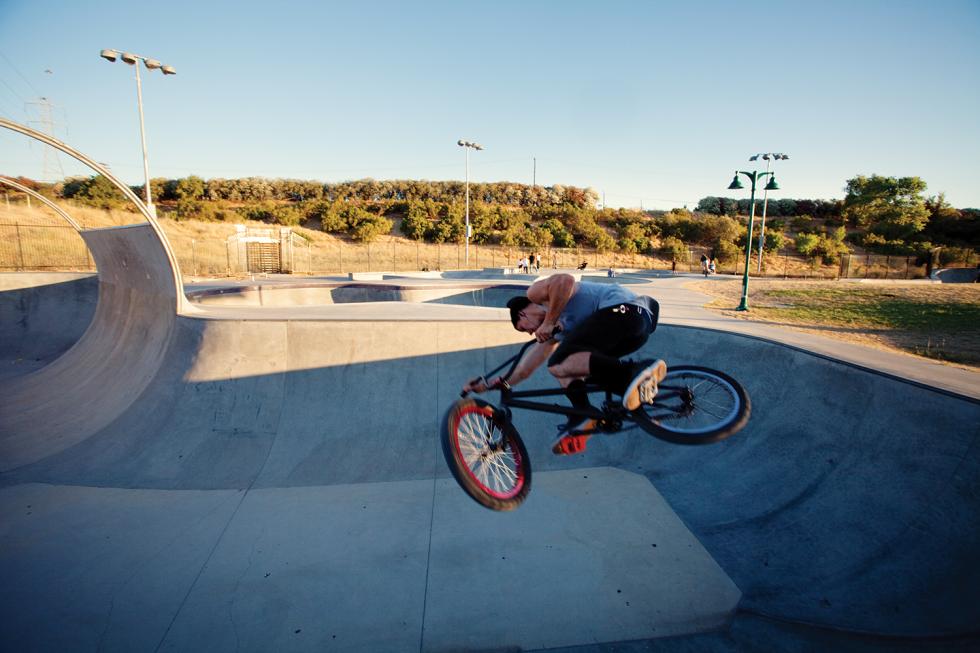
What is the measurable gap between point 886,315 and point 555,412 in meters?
18.1

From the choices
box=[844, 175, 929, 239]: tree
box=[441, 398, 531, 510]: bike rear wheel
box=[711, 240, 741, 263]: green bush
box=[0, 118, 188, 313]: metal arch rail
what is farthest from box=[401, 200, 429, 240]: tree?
box=[844, 175, 929, 239]: tree

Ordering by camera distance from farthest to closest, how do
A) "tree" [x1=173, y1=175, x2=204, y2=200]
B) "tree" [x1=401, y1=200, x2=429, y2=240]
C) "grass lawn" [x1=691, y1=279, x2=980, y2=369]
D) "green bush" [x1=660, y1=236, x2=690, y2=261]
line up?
"tree" [x1=173, y1=175, x2=204, y2=200], "tree" [x1=401, y1=200, x2=429, y2=240], "green bush" [x1=660, y1=236, x2=690, y2=261], "grass lawn" [x1=691, y1=279, x2=980, y2=369]

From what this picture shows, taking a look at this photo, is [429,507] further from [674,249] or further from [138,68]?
[674,249]

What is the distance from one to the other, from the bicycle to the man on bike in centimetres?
10

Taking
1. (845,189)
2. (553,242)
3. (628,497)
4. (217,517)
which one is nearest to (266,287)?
(217,517)

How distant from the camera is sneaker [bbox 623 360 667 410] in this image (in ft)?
10.3

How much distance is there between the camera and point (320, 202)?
195 feet

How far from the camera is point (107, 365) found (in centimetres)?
925

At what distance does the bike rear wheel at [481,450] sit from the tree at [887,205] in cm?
7108

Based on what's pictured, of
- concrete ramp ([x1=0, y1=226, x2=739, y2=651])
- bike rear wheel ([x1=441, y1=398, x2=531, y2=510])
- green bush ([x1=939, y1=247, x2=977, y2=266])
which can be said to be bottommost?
concrete ramp ([x1=0, y1=226, x2=739, y2=651])

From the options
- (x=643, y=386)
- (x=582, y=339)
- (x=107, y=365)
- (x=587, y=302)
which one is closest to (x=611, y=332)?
(x=582, y=339)

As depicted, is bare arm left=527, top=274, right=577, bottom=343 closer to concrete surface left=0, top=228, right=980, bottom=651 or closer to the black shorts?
the black shorts

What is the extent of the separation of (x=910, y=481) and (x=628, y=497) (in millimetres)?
3044

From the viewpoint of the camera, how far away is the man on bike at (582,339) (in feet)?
11.0
